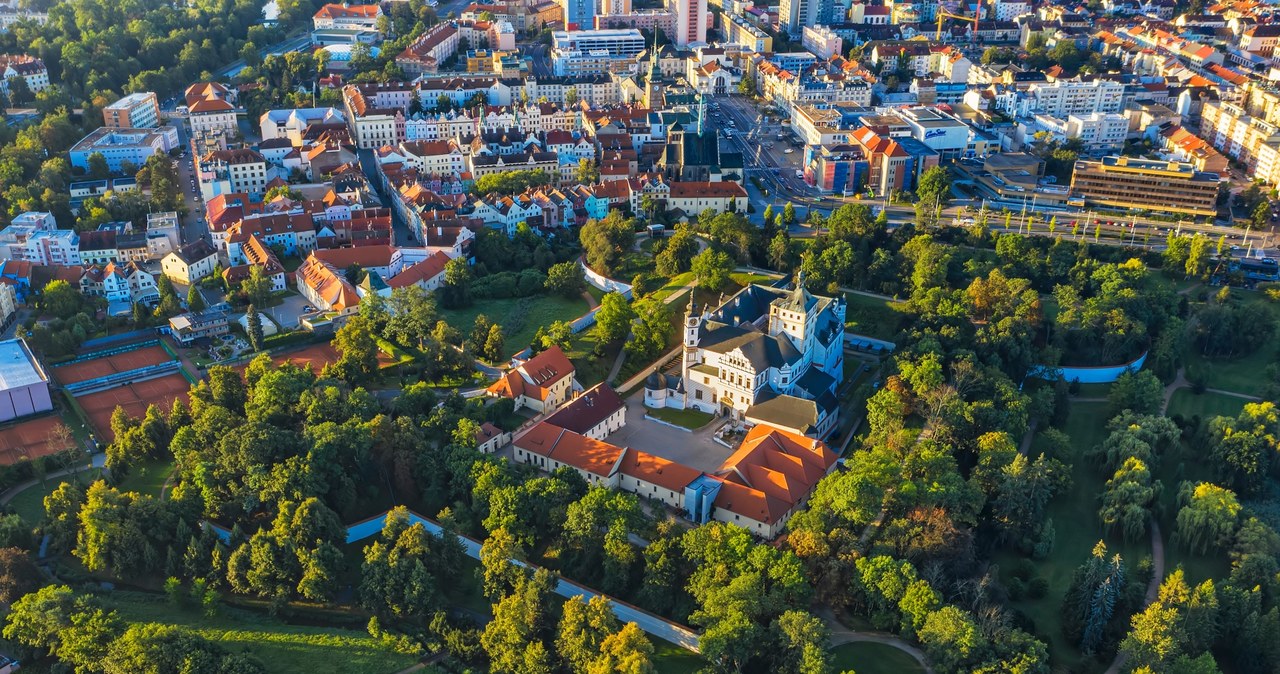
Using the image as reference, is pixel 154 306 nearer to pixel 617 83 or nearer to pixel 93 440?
pixel 93 440

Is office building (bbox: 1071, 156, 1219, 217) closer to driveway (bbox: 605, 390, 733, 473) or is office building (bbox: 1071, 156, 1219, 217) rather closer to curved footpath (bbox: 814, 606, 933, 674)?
A: driveway (bbox: 605, 390, 733, 473)

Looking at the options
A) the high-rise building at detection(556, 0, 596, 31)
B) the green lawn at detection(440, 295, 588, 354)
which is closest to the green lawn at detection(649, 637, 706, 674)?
the green lawn at detection(440, 295, 588, 354)

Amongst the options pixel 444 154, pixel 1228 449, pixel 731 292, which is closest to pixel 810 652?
pixel 1228 449

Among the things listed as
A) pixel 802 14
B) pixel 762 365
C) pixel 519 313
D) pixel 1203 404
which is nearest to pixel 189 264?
pixel 519 313

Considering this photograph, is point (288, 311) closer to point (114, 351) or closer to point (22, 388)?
point (114, 351)

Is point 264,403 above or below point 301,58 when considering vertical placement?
below

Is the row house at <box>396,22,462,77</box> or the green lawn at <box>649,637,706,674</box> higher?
the row house at <box>396,22,462,77</box>
